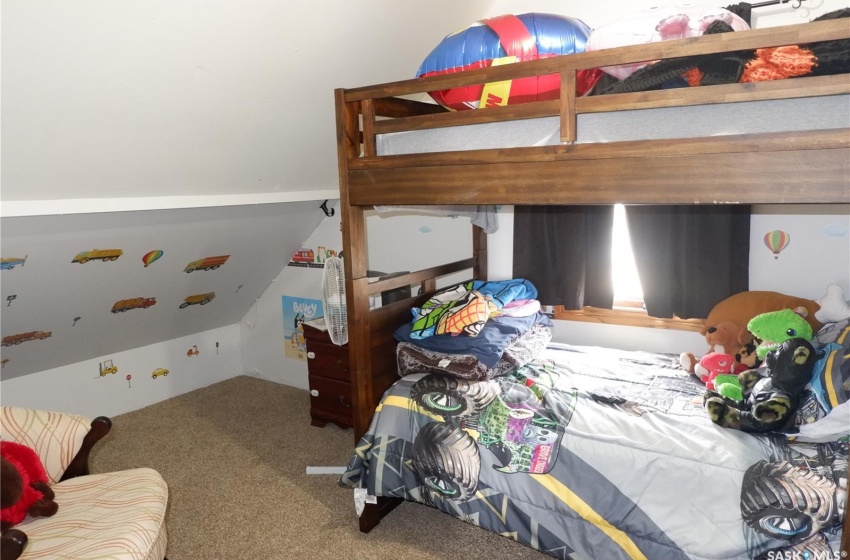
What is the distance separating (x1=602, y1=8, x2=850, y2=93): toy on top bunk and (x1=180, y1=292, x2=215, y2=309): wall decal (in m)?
3.07

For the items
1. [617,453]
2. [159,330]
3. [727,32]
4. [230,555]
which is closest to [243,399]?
[159,330]

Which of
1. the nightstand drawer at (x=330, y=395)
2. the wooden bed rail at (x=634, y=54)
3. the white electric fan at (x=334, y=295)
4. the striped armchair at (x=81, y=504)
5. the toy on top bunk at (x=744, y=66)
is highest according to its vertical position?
the wooden bed rail at (x=634, y=54)

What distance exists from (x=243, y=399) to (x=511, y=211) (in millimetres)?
2321

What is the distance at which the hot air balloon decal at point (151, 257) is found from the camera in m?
3.12

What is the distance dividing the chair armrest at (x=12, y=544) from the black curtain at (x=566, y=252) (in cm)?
246

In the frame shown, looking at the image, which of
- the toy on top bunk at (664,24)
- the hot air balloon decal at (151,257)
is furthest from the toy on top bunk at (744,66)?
the hot air balloon decal at (151,257)

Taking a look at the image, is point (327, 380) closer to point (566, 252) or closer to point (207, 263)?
point (207, 263)

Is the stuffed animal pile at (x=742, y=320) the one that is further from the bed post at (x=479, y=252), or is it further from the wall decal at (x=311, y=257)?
the wall decal at (x=311, y=257)

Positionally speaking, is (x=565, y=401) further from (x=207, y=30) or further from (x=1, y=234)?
(x=1, y=234)

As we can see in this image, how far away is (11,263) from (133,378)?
150 cm

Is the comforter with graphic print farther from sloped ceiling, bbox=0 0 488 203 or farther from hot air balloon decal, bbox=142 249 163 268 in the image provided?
hot air balloon decal, bbox=142 249 163 268

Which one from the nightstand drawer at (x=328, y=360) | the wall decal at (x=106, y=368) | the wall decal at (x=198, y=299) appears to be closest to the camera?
the nightstand drawer at (x=328, y=360)

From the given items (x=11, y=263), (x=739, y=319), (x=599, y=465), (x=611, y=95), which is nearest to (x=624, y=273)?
(x=739, y=319)

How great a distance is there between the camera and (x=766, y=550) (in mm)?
1714
